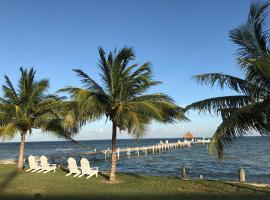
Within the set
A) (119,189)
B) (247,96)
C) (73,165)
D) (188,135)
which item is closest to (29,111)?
(73,165)

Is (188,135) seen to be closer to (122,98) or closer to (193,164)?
(193,164)

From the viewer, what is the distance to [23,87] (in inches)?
736

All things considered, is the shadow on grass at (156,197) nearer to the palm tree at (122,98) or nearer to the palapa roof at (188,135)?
the palm tree at (122,98)

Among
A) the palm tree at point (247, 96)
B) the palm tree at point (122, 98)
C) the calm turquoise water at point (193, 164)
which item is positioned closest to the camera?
the palm tree at point (247, 96)

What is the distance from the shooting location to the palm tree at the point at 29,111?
18.1 m

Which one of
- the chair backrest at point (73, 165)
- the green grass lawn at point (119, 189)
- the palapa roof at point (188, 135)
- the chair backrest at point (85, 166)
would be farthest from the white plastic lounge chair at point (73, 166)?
the palapa roof at point (188, 135)

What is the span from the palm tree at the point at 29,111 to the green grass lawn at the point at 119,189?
3.89m

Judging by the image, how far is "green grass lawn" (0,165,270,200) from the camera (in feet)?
37.1

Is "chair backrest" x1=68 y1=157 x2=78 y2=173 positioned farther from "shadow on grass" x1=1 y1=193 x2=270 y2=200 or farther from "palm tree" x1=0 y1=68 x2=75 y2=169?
"shadow on grass" x1=1 y1=193 x2=270 y2=200

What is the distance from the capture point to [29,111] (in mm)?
18734

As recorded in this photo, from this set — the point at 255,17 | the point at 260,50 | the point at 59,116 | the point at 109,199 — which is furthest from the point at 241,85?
the point at 59,116

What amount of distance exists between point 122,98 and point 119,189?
3.74 metres

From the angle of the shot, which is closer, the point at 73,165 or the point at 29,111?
the point at 73,165

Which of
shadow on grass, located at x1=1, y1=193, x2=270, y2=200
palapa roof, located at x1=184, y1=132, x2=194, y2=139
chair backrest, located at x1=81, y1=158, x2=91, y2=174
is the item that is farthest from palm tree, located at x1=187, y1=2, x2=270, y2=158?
palapa roof, located at x1=184, y1=132, x2=194, y2=139
